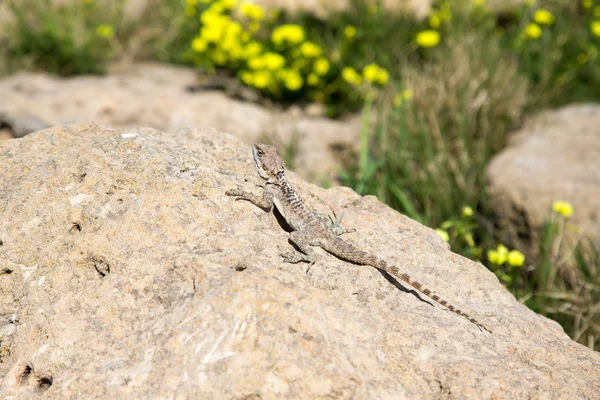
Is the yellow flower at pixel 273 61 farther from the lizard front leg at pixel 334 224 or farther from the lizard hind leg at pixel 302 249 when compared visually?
the lizard hind leg at pixel 302 249

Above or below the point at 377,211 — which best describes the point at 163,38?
below

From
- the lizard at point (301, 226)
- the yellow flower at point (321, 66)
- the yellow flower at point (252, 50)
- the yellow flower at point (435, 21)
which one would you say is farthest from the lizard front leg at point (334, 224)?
the yellow flower at point (435, 21)

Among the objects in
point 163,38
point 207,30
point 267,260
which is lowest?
point 163,38

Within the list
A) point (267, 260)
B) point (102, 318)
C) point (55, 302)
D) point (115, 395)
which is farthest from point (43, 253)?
point (267, 260)

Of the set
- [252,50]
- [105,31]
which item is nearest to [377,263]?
[252,50]

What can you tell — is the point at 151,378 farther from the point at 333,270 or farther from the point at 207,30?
the point at 207,30

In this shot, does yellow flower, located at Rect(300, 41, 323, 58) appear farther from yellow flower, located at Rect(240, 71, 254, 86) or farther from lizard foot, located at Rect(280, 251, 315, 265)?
lizard foot, located at Rect(280, 251, 315, 265)

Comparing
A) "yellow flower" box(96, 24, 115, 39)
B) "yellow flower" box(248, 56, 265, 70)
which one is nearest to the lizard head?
"yellow flower" box(248, 56, 265, 70)
